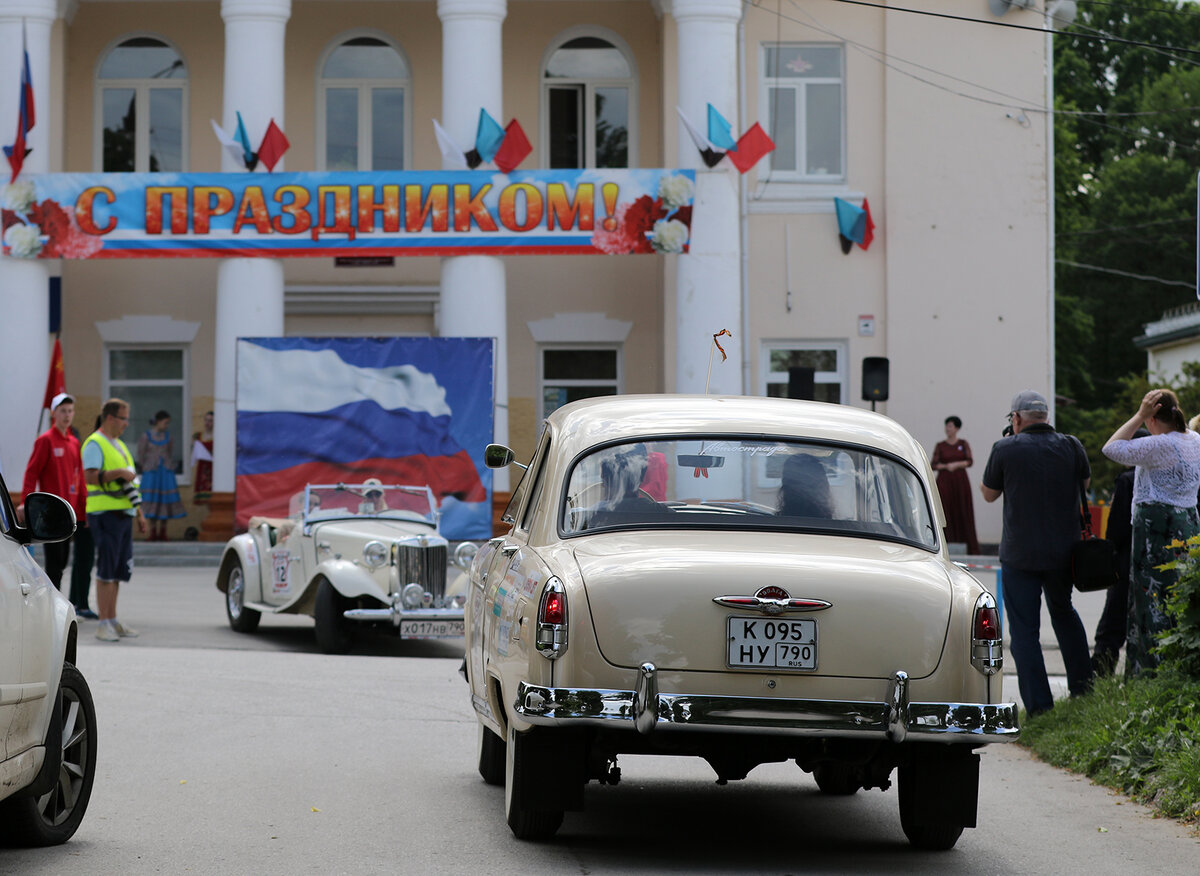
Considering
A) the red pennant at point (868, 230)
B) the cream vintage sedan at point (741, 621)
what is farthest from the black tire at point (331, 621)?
the red pennant at point (868, 230)

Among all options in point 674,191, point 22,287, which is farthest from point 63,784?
point 22,287

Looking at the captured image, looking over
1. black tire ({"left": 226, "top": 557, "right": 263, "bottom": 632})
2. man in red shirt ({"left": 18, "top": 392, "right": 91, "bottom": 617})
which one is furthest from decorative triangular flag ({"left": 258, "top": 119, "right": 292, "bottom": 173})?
man in red shirt ({"left": 18, "top": 392, "right": 91, "bottom": 617})

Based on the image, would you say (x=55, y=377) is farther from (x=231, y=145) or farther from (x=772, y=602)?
(x=772, y=602)

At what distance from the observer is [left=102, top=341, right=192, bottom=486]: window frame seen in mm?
27597

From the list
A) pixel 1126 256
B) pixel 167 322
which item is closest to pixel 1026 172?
pixel 167 322

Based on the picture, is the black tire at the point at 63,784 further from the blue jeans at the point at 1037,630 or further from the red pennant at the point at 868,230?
the red pennant at the point at 868,230

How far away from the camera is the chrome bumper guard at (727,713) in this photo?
5961 millimetres

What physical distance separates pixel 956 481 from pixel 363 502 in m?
12.1

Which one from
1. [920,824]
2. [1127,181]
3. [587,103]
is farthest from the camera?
[1127,181]

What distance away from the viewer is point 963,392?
25906 millimetres

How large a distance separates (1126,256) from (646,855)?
174 feet

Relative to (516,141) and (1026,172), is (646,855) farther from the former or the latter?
(1026,172)

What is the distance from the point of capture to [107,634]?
14.2 metres

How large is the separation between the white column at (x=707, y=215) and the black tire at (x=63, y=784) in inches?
700
